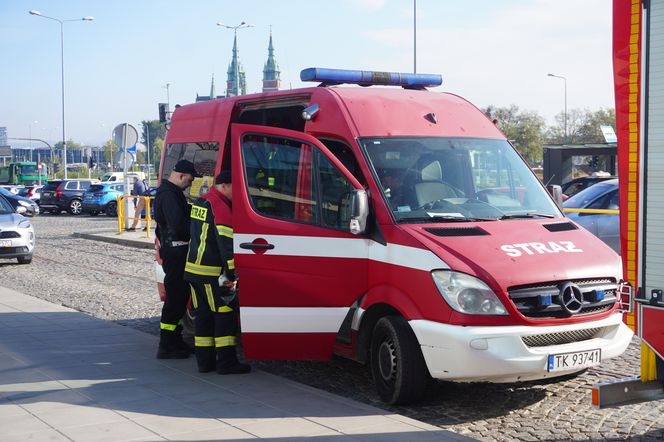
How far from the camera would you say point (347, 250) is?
22.5ft

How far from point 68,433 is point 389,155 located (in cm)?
317

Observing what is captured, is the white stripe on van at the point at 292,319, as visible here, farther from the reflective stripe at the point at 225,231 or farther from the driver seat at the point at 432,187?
the driver seat at the point at 432,187

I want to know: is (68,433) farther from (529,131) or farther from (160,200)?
(529,131)

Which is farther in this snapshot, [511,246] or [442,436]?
[511,246]

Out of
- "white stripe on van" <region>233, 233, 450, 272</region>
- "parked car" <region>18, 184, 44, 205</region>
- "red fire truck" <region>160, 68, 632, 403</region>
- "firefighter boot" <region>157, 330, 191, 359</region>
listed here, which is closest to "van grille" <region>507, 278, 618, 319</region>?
"red fire truck" <region>160, 68, 632, 403</region>

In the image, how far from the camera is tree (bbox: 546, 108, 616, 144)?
68.8 meters

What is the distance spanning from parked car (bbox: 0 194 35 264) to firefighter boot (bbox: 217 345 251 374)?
11150 mm

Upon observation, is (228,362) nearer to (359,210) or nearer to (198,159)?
(359,210)

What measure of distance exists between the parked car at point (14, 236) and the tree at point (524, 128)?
5275 cm

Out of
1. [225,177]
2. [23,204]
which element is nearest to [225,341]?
[225,177]

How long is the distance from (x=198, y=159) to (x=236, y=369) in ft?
8.73

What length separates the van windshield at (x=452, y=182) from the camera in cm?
686

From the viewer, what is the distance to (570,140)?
7275 centimetres

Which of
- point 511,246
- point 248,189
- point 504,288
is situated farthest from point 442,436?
point 248,189
